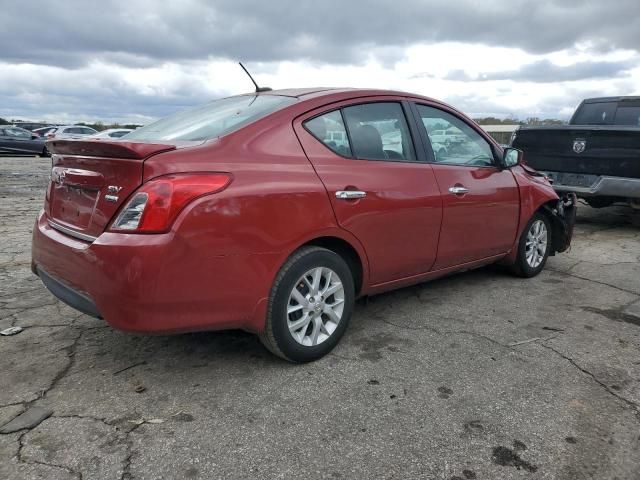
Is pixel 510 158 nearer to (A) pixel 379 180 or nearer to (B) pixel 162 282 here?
(A) pixel 379 180

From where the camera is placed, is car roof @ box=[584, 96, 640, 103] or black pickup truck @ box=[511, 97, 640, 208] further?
car roof @ box=[584, 96, 640, 103]

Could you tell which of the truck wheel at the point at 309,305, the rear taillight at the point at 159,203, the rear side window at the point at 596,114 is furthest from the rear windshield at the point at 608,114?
the rear taillight at the point at 159,203

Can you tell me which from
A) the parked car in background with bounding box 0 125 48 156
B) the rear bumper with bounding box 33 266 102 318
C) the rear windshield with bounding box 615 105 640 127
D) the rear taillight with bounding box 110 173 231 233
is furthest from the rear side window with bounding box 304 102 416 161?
the parked car in background with bounding box 0 125 48 156

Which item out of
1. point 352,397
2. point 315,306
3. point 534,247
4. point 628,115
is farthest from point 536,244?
point 628,115

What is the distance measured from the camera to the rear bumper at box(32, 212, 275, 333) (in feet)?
8.12

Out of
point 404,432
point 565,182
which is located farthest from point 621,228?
point 404,432

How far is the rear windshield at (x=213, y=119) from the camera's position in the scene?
3.05 meters

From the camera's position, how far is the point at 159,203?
2492 millimetres

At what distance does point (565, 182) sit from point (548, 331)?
443 centimetres

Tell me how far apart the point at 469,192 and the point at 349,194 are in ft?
4.30

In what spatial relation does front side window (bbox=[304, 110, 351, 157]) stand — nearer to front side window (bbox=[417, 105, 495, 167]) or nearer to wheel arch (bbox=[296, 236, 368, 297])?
wheel arch (bbox=[296, 236, 368, 297])

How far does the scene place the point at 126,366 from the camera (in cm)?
308

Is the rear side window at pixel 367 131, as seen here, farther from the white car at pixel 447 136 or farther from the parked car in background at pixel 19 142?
the parked car in background at pixel 19 142

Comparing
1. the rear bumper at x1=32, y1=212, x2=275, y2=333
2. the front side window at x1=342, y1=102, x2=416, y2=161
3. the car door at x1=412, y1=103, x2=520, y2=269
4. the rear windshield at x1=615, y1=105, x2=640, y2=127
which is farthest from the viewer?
the rear windshield at x1=615, y1=105, x2=640, y2=127
